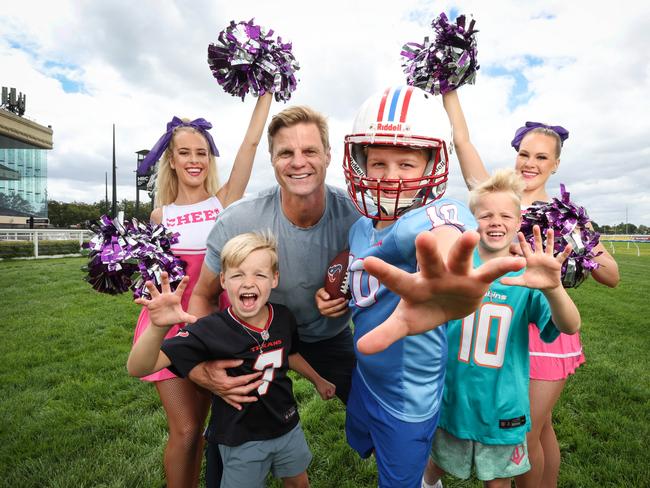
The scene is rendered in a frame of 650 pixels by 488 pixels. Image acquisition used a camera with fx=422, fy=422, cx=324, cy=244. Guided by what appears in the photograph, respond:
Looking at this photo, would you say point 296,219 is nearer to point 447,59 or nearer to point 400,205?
point 400,205

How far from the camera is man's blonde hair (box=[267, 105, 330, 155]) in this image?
2.98 metres

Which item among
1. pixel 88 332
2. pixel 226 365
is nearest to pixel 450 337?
pixel 226 365

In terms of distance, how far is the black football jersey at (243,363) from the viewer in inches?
102

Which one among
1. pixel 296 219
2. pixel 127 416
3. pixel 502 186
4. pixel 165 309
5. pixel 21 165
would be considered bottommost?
pixel 127 416

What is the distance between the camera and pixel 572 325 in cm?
236

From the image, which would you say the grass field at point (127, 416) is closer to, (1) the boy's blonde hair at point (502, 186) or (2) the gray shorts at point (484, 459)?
(2) the gray shorts at point (484, 459)

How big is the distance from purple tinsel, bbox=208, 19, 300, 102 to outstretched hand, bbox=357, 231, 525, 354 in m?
2.95

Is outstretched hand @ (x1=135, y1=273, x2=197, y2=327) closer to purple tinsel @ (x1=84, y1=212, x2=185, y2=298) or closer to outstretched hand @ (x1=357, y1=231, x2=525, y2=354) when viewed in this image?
purple tinsel @ (x1=84, y1=212, x2=185, y2=298)

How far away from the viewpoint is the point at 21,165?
199ft

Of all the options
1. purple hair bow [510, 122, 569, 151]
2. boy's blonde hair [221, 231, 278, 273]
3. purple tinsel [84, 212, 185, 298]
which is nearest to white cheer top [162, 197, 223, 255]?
purple tinsel [84, 212, 185, 298]

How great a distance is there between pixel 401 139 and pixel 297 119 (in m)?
1.01

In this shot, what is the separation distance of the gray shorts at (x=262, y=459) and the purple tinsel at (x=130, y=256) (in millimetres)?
1280

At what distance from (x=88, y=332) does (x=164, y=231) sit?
6.51 meters

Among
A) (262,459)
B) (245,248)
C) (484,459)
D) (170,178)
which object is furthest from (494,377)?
(170,178)
